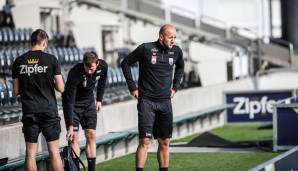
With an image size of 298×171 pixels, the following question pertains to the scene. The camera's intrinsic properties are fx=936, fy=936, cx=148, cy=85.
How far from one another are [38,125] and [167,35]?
1741 millimetres

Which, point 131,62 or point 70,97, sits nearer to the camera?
point 131,62

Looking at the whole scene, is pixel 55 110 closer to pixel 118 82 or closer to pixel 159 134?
pixel 159 134

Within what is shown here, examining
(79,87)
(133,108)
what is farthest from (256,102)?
(79,87)

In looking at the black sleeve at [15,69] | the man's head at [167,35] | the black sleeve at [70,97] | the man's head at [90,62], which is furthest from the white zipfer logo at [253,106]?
the black sleeve at [15,69]

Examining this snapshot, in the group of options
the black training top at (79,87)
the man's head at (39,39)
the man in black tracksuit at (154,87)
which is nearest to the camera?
the man's head at (39,39)

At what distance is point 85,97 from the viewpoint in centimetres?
1118

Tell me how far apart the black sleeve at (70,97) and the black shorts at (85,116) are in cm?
45

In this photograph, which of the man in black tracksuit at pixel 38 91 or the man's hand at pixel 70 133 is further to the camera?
the man's hand at pixel 70 133

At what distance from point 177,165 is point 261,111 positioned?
6240mm

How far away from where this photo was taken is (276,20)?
37.0m

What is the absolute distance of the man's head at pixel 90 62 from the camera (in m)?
10.7

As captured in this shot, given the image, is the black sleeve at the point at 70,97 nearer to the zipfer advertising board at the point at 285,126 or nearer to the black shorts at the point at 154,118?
the black shorts at the point at 154,118

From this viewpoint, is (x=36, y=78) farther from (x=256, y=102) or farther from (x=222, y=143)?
(x=256, y=102)

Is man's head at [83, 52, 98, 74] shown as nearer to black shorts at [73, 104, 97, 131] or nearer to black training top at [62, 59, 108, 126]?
black training top at [62, 59, 108, 126]
